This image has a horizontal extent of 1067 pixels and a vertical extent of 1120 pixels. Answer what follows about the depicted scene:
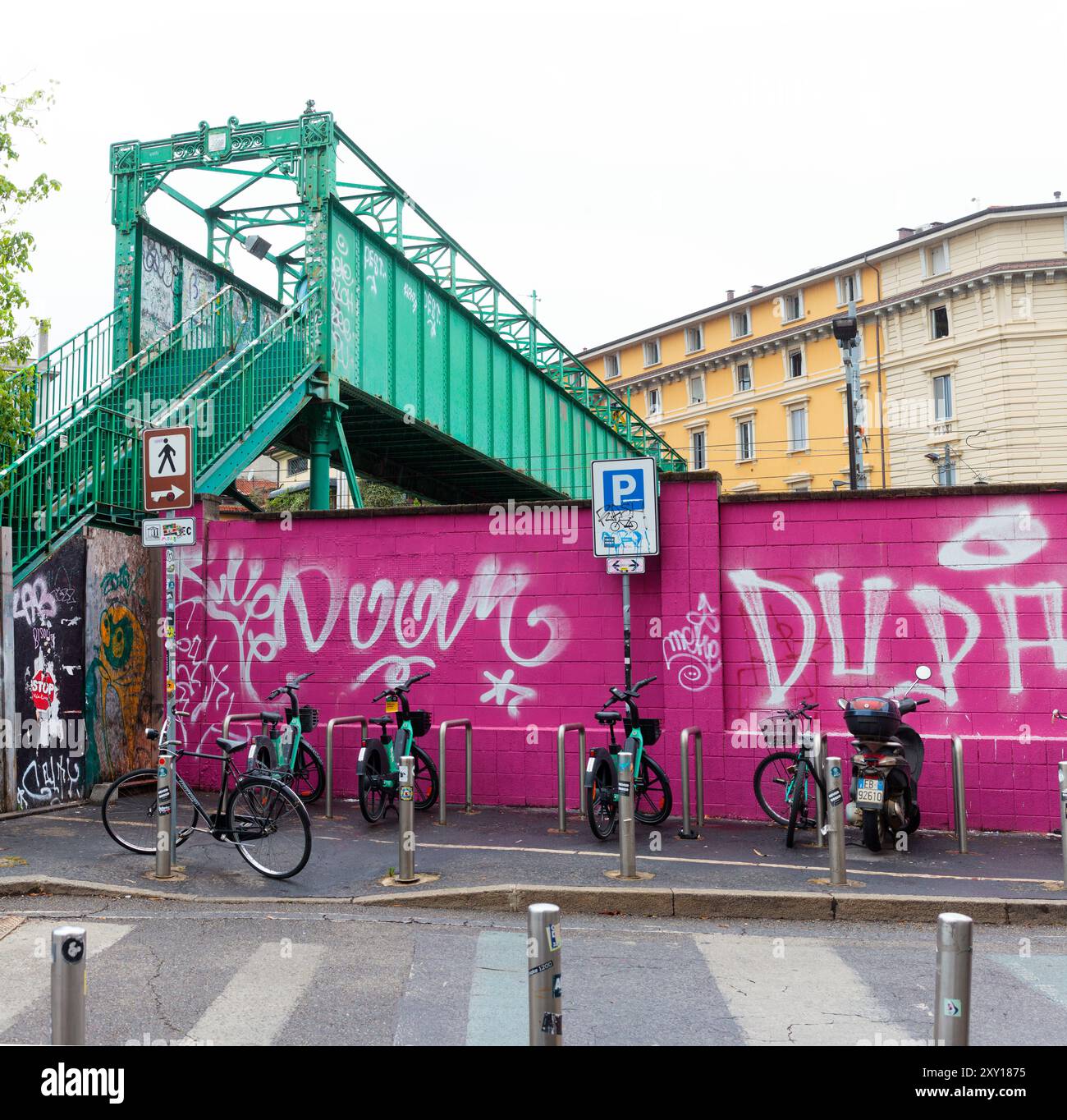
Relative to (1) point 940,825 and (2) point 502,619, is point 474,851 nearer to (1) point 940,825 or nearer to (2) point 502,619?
(2) point 502,619

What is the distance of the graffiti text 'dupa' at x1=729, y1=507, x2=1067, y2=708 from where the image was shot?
32.6ft

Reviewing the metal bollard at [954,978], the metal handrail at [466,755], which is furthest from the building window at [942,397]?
the metal bollard at [954,978]

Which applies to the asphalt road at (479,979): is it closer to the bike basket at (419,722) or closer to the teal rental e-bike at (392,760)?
the teal rental e-bike at (392,760)

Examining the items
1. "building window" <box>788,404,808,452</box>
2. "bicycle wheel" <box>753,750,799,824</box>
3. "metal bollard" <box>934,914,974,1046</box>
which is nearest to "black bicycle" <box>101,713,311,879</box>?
"bicycle wheel" <box>753,750,799,824</box>

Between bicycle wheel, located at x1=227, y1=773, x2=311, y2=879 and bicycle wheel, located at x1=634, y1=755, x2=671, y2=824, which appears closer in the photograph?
bicycle wheel, located at x1=227, y1=773, x2=311, y2=879

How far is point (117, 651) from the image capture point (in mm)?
11555

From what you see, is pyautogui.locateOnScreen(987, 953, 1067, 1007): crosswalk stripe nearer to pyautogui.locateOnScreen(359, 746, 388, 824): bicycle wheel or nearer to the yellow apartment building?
pyautogui.locateOnScreen(359, 746, 388, 824): bicycle wheel

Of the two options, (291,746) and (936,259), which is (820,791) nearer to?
(291,746)

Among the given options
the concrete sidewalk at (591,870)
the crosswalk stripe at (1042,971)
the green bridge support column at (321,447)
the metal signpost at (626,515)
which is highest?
the green bridge support column at (321,447)

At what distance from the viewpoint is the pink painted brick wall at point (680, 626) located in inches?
392

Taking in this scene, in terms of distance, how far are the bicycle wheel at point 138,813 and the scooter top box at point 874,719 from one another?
5.38 m

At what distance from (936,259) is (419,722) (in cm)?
4133

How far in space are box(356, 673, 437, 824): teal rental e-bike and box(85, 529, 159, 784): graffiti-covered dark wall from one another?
2.81 m
